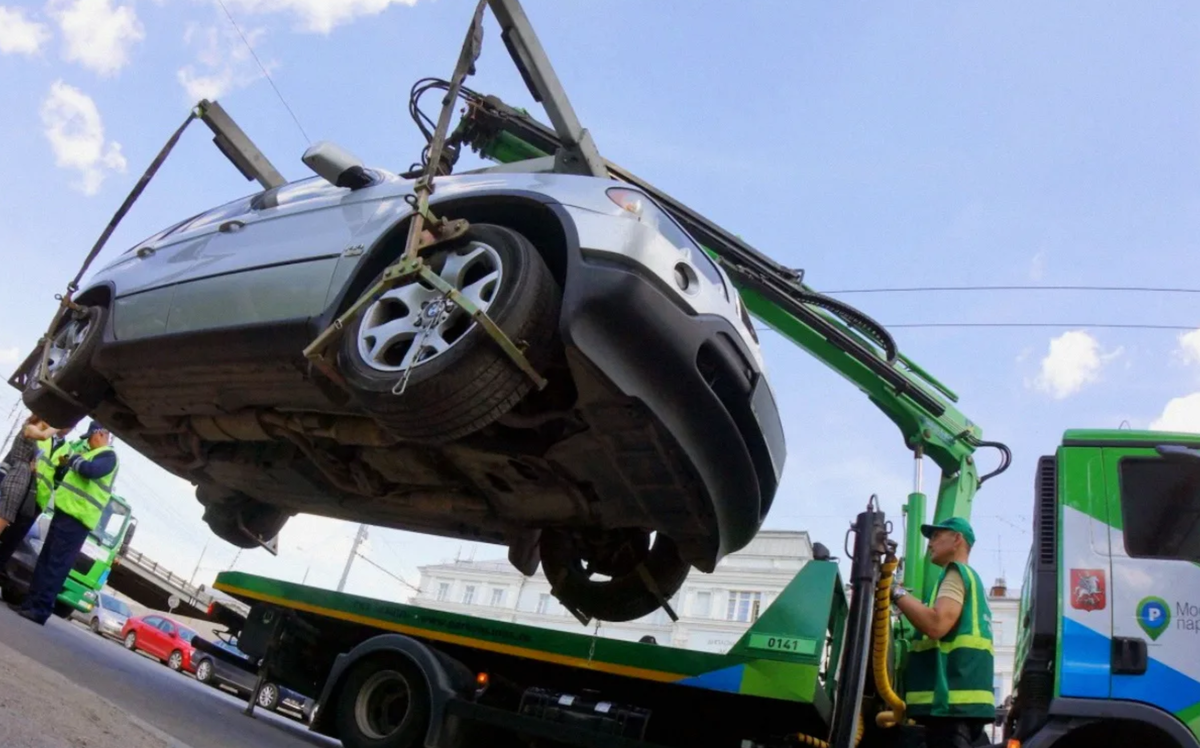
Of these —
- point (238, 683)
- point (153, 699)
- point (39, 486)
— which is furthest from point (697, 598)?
point (153, 699)

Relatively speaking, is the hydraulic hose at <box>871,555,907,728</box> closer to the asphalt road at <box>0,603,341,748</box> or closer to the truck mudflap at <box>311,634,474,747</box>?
the truck mudflap at <box>311,634,474,747</box>

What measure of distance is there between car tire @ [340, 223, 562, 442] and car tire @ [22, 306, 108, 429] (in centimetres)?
229

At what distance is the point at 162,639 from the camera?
15.2 m

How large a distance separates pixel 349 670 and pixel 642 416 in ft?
7.23

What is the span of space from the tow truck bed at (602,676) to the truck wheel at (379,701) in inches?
0.9

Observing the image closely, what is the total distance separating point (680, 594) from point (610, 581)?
85.9 ft

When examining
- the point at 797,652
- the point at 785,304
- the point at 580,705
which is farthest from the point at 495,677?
the point at 785,304

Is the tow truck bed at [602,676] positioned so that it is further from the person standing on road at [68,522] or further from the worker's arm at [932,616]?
the person standing on road at [68,522]

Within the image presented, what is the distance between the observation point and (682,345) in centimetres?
327

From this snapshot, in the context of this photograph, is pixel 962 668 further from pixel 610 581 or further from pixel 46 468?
pixel 46 468

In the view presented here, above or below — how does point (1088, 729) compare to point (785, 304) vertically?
below

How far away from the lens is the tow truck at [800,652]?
3.24 m

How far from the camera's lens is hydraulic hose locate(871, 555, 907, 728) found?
3.44 m

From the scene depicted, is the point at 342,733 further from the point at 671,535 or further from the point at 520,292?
the point at 520,292
